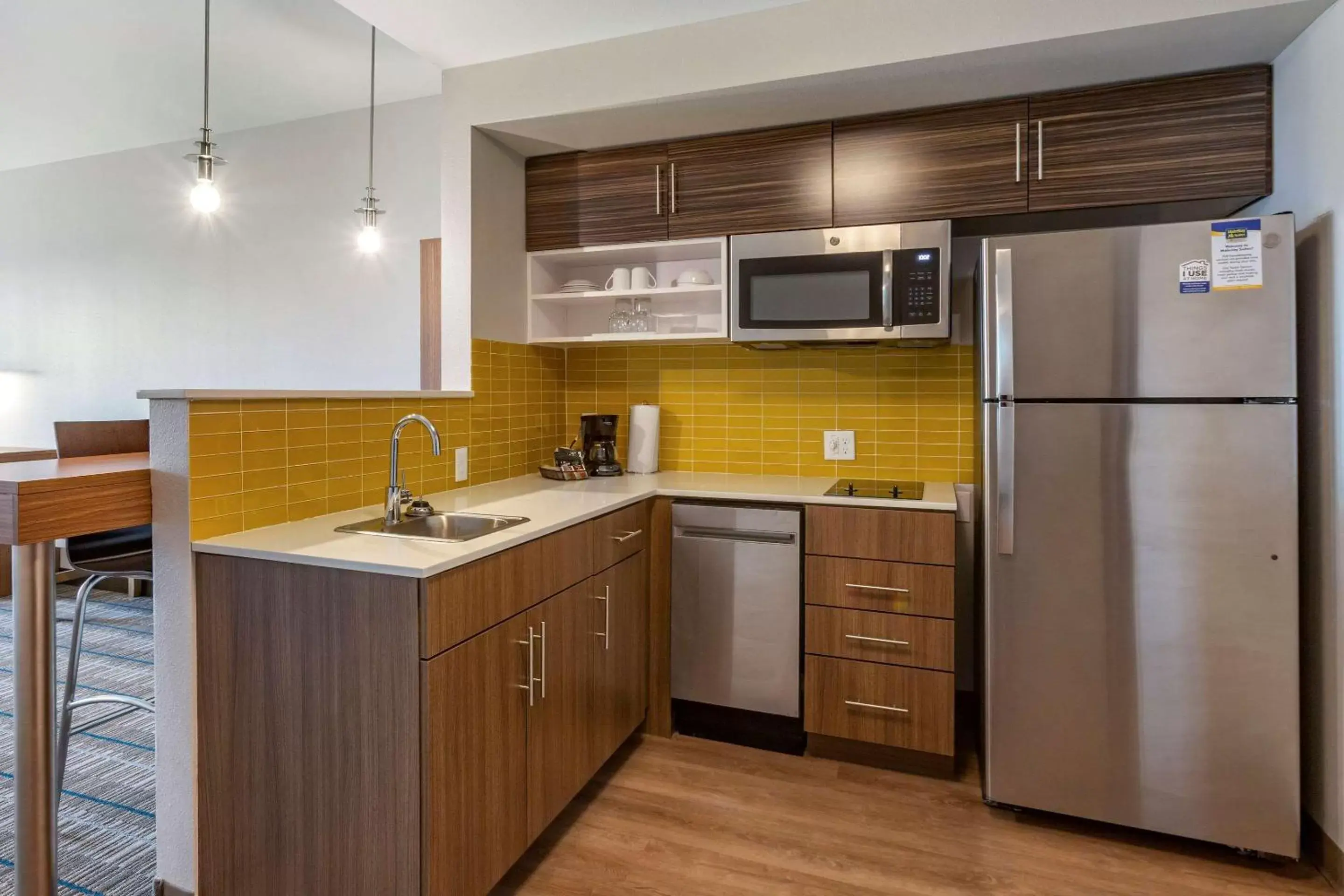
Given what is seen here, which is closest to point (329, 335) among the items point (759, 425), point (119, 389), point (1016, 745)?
point (119, 389)

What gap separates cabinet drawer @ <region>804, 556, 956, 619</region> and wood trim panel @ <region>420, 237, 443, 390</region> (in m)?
2.12

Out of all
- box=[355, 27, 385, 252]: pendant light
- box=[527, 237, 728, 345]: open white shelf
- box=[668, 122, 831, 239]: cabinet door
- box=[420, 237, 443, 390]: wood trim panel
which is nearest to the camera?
box=[668, 122, 831, 239]: cabinet door

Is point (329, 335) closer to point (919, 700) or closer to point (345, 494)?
point (345, 494)

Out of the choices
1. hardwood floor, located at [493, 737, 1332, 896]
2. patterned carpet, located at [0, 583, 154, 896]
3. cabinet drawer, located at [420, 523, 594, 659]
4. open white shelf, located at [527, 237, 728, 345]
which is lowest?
hardwood floor, located at [493, 737, 1332, 896]

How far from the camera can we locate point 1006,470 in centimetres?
198

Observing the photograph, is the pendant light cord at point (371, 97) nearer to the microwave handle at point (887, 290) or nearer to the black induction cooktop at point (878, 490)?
the microwave handle at point (887, 290)

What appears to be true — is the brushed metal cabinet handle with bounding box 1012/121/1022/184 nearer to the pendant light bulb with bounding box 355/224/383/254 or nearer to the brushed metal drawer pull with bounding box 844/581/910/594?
the brushed metal drawer pull with bounding box 844/581/910/594

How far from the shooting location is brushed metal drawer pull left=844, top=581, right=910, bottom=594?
225 centimetres

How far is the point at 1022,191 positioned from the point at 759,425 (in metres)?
1.27

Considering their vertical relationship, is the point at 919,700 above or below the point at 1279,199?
below

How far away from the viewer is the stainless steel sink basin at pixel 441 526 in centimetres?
175

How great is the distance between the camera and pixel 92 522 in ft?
4.83

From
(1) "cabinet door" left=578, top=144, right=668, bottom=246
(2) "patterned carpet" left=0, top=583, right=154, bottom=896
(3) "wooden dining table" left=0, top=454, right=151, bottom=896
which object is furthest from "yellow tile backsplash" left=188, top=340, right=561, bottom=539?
(2) "patterned carpet" left=0, top=583, right=154, bottom=896

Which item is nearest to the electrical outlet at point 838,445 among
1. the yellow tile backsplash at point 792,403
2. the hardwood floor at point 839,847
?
the yellow tile backsplash at point 792,403
